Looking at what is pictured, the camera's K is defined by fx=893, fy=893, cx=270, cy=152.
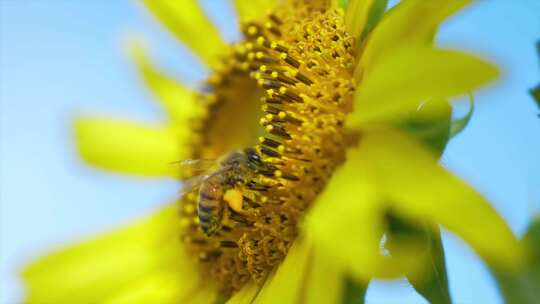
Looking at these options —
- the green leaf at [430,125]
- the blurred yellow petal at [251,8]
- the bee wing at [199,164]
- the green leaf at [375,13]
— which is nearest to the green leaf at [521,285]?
the green leaf at [430,125]

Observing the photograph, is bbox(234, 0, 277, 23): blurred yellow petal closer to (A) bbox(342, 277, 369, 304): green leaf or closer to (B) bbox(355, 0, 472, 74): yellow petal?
(B) bbox(355, 0, 472, 74): yellow petal

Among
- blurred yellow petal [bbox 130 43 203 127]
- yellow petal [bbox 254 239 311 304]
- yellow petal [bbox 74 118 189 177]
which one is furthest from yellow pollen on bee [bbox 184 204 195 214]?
yellow petal [bbox 254 239 311 304]

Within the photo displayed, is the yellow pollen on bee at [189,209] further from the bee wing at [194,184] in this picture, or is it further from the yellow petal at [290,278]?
the yellow petal at [290,278]

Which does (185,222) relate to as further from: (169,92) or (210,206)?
(169,92)

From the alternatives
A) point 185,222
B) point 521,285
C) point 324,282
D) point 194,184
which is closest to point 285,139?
point 194,184

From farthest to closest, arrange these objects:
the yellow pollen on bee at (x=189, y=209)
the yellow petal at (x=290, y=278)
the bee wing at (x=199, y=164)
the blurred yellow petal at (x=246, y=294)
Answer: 1. the yellow pollen on bee at (x=189, y=209)
2. the bee wing at (x=199, y=164)
3. the blurred yellow petal at (x=246, y=294)
4. the yellow petal at (x=290, y=278)

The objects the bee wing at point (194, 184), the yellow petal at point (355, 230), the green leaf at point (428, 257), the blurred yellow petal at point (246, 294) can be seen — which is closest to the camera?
the yellow petal at point (355, 230)

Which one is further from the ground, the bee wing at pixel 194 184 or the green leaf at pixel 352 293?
the bee wing at pixel 194 184
